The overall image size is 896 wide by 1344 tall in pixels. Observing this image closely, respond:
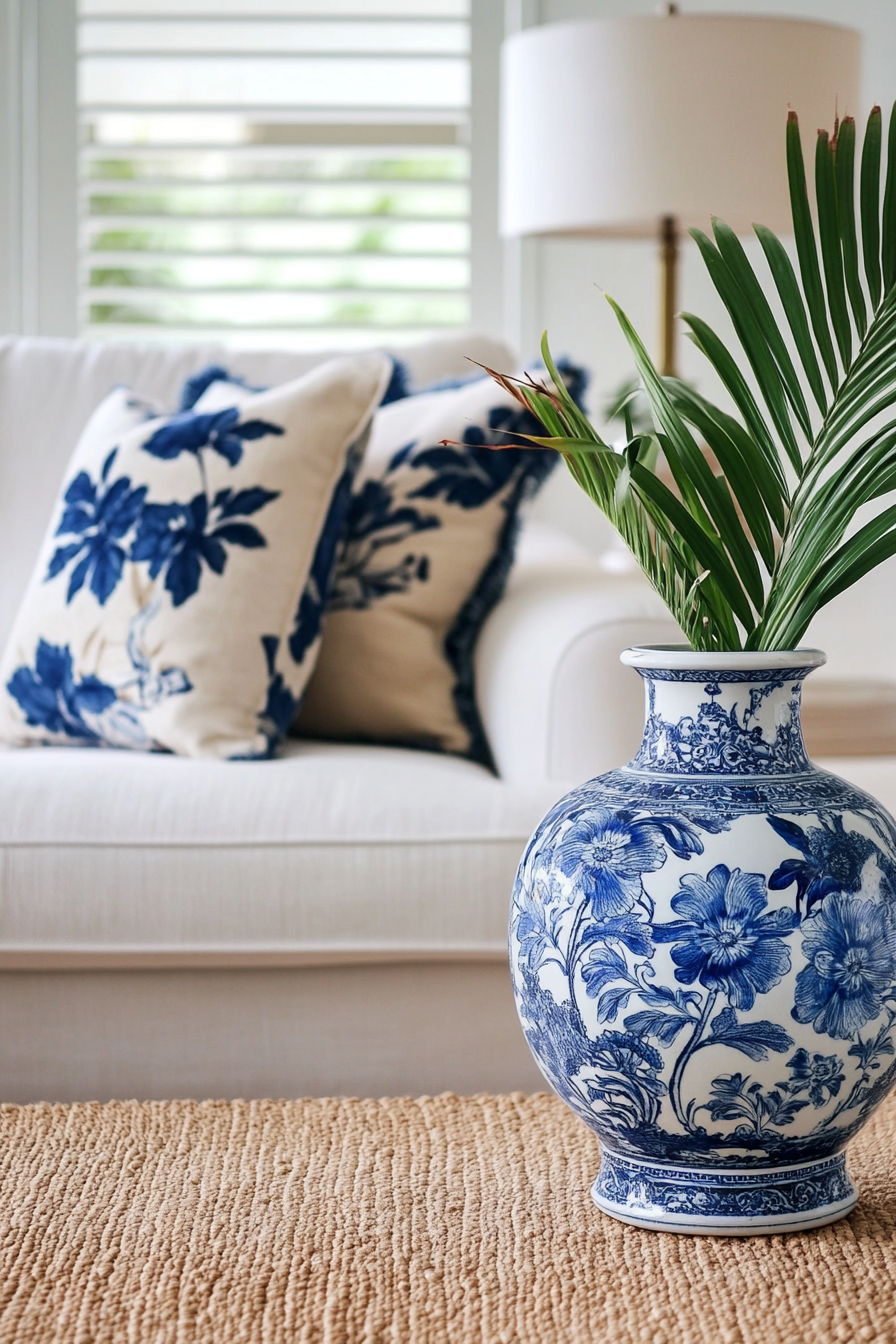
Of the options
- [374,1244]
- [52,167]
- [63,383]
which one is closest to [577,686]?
[374,1244]

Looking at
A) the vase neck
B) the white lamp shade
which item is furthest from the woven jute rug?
the white lamp shade

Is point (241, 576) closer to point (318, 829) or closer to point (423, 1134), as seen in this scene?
point (318, 829)

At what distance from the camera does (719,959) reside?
671 millimetres

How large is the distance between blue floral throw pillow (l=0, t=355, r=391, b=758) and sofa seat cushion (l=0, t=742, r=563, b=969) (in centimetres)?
16

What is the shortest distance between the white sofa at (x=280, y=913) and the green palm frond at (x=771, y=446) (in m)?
0.53

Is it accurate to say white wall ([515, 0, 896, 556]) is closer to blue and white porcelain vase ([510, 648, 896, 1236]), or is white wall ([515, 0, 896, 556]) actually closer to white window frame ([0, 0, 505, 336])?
white window frame ([0, 0, 505, 336])

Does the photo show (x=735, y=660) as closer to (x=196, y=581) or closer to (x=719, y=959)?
(x=719, y=959)

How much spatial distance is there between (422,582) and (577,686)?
316 millimetres

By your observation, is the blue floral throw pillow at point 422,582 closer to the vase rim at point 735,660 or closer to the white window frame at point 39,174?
the vase rim at point 735,660

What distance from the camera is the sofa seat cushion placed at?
1.23 meters

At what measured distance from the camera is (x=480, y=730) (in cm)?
158

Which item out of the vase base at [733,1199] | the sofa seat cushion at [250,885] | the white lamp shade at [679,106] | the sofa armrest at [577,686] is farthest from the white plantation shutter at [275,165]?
the vase base at [733,1199]

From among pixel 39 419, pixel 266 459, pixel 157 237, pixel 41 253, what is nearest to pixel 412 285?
pixel 157 237

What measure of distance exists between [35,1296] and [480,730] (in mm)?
974
